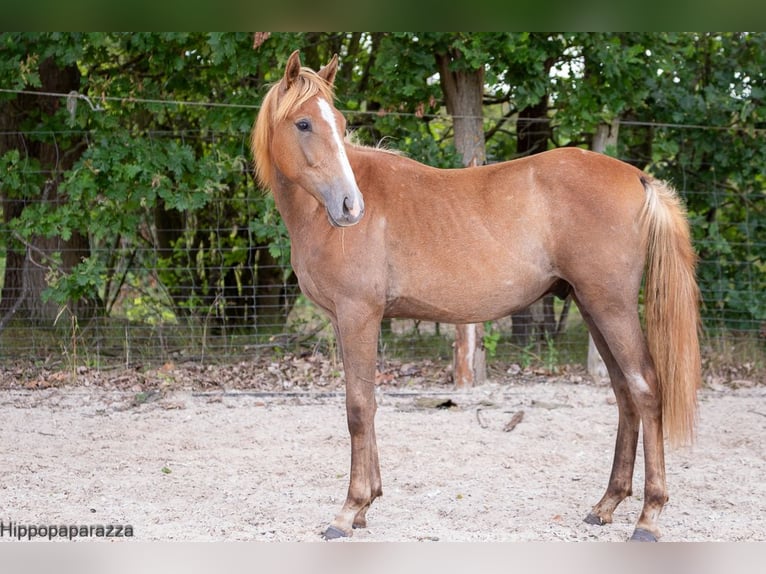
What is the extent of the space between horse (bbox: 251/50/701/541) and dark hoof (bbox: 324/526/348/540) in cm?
1

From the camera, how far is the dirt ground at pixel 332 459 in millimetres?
3844

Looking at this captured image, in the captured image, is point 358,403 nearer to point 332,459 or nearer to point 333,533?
point 333,533

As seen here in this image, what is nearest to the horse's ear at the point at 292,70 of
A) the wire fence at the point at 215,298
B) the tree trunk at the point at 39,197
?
the wire fence at the point at 215,298

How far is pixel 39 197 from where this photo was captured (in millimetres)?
7801

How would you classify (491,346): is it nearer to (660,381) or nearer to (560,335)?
(560,335)

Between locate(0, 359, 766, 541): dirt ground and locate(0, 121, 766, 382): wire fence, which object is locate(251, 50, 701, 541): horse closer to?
locate(0, 359, 766, 541): dirt ground

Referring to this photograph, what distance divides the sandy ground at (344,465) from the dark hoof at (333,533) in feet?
0.30


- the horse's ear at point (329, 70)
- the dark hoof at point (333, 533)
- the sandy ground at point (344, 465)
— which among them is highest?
the horse's ear at point (329, 70)

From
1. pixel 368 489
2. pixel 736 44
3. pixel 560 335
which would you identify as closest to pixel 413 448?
pixel 368 489

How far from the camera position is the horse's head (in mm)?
3377

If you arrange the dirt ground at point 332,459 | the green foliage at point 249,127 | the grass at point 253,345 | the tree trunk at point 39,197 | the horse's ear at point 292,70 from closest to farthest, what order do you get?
the horse's ear at point 292,70, the dirt ground at point 332,459, the green foliage at point 249,127, the grass at point 253,345, the tree trunk at point 39,197

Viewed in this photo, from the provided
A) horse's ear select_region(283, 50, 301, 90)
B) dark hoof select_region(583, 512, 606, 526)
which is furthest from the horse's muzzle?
dark hoof select_region(583, 512, 606, 526)

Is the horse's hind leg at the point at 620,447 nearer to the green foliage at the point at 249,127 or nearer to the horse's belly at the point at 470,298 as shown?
the horse's belly at the point at 470,298

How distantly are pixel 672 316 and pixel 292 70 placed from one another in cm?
210
